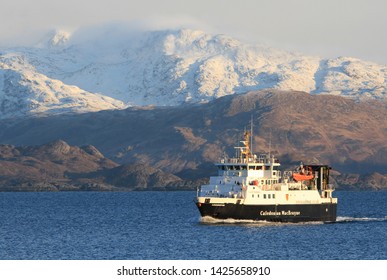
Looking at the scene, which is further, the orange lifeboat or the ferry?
the orange lifeboat

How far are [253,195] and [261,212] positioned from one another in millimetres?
2782

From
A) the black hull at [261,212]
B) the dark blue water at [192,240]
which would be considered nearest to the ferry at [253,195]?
the black hull at [261,212]

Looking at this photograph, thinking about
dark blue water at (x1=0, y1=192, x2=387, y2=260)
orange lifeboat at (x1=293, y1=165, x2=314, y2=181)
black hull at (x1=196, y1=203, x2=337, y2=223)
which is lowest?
dark blue water at (x1=0, y1=192, x2=387, y2=260)

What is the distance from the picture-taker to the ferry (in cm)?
13550

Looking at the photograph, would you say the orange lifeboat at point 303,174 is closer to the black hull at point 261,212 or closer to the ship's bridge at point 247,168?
the black hull at point 261,212

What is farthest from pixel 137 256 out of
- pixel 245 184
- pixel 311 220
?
pixel 311 220

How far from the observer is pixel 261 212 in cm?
13675

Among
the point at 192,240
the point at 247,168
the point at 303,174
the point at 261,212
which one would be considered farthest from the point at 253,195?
the point at 192,240

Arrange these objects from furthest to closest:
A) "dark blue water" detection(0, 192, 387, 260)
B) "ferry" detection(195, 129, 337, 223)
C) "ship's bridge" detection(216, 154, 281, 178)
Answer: "ship's bridge" detection(216, 154, 281, 178)
"ferry" detection(195, 129, 337, 223)
"dark blue water" detection(0, 192, 387, 260)

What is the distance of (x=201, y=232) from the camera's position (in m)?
131

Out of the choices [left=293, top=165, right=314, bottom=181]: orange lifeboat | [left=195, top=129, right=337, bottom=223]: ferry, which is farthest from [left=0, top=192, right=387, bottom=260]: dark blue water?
[left=293, top=165, right=314, bottom=181]: orange lifeboat

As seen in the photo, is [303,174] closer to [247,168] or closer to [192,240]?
[247,168]

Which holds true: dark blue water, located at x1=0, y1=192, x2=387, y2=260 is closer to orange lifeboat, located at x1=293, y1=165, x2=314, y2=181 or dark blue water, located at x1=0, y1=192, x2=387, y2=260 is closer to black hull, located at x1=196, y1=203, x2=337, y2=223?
black hull, located at x1=196, y1=203, x2=337, y2=223

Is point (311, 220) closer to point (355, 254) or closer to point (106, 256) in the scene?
point (355, 254)
